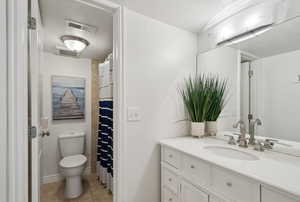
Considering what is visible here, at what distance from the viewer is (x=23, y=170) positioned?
2.43 ft

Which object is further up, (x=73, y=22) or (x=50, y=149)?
(x=73, y=22)

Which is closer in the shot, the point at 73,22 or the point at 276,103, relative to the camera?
the point at 276,103

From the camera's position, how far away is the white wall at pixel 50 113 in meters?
2.29

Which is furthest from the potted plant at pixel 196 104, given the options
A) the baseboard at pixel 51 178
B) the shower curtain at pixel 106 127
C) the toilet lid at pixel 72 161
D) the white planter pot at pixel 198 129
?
the baseboard at pixel 51 178

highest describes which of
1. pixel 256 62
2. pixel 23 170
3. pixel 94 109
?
pixel 256 62

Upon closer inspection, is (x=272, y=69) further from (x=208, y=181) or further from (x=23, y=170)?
(x=23, y=170)

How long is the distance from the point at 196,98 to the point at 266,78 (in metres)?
0.60

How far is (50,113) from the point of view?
2.32 meters

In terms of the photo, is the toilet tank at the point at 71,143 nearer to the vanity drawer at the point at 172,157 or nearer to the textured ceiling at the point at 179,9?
the vanity drawer at the point at 172,157

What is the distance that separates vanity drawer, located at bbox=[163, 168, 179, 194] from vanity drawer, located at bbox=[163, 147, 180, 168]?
84 mm

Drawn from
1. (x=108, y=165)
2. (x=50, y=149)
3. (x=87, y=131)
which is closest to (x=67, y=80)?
(x=87, y=131)

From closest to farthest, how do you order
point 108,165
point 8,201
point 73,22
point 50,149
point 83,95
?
point 8,201, point 73,22, point 108,165, point 50,149, point 83,95

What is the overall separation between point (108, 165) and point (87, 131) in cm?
87

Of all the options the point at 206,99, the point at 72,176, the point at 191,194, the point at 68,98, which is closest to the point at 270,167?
the point at 191,194
